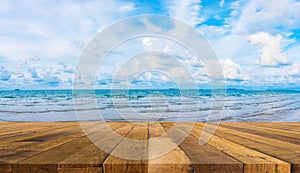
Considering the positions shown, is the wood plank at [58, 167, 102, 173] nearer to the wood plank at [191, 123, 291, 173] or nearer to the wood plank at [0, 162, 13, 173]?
the wood plank at [0, 162, 13, 173]

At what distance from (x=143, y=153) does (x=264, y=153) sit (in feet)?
1.60

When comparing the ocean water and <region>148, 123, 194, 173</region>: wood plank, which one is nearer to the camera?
<region>148, 123, 194, 173</region>: wood plank

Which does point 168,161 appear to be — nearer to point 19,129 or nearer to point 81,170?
point 81,170

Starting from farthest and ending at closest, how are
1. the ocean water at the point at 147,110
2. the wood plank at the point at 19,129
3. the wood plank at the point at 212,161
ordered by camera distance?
the ocean water at the point at 147,110 < the wood plank at the point at 19,129 < the wood plank at the point at 212,161

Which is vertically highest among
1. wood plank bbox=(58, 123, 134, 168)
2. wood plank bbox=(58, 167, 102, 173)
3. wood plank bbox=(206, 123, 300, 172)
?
wood plank bbox=(58, 123, 134, 168)

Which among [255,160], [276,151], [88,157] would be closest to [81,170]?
[88,157]

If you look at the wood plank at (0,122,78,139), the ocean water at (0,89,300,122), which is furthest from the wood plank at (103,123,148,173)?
the ocean water at (0,89,300,122)

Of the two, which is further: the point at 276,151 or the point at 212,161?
the point at 276,151

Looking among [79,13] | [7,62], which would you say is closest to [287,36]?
[79,13]

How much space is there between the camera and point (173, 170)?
909 millimetres

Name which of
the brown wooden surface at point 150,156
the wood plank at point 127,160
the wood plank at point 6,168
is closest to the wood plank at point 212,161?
the brown wooden surface at point 150,156

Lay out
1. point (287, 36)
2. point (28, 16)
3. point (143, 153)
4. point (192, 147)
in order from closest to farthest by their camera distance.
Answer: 1. point (143, 153)
2. point (192, 147)
3. point (28, 16)
4. point (287, 36)

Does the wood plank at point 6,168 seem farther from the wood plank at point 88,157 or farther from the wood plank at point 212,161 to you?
the wood plank at point 212,161

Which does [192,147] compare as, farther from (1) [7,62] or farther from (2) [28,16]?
(1) [7,62]
